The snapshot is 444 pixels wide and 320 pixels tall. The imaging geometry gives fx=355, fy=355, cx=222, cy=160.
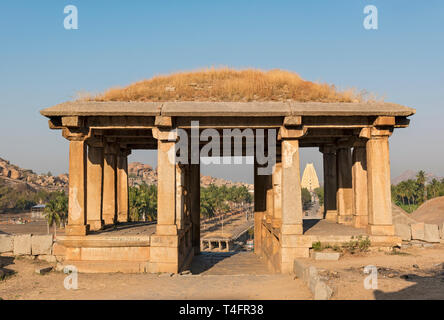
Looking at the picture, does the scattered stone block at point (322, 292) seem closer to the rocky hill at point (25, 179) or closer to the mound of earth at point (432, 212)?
the mound of earth at point (432, 212)

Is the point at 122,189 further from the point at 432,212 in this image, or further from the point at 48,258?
the point at 432,212

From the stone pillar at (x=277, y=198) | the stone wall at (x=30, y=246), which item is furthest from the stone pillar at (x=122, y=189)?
the stone pillar at (x=277, y=198)

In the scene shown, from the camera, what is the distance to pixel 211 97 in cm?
1392

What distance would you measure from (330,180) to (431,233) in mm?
5637

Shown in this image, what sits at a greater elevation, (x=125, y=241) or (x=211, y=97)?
(x=211, y=97)

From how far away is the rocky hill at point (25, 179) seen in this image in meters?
117

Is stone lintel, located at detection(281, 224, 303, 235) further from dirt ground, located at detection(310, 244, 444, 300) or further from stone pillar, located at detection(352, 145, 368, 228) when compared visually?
stone pillar, located at detection(352, 145, 368, 228)

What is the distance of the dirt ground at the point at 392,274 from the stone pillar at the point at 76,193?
805 centimetres

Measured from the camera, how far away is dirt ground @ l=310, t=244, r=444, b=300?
24.5 ft
